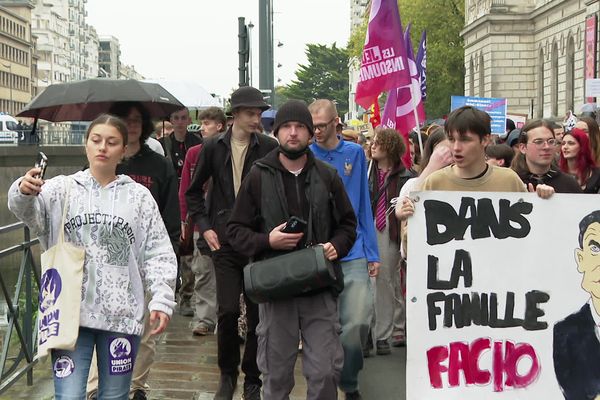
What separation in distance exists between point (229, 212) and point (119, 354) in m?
2.07

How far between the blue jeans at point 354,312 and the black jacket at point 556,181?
1253 millimetres

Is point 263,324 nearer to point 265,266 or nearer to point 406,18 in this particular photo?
point 265,266

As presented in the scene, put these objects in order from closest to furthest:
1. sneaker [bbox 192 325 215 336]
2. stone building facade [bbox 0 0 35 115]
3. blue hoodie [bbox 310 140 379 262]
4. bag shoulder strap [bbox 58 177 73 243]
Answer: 1. bag shoulder strap [bbox 58 177 73 243]
2. blue hoodie [bbox 310 140 379 262]
3. sneaker [bbox 192 325 215 336]
4. stone building facade [bbox 0 0 35 115]

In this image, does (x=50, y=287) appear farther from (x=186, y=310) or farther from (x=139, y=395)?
(x=186, y=310)

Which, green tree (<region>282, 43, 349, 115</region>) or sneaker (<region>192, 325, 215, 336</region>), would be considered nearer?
sneaker (<region>192, 325, 215, 336</region>)

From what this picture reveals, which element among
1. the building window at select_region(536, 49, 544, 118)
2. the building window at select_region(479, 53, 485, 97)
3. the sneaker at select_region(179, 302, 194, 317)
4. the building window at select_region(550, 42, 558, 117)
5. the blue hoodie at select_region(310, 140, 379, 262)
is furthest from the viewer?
the building window at select_region(479, 53, 485, 97)

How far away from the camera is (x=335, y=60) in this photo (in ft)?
446

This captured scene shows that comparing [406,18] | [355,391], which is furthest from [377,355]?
[406,18]

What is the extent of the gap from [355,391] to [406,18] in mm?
61353

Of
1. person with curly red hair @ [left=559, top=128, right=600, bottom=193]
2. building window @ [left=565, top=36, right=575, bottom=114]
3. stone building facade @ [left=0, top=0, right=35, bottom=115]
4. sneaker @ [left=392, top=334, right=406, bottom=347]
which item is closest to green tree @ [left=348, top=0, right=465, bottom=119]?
building window @ [left=565, top=36, right=575, bottom=114]

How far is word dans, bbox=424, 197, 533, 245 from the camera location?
16.9 feet

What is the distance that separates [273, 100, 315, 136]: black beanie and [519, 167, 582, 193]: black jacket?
1.77 meters

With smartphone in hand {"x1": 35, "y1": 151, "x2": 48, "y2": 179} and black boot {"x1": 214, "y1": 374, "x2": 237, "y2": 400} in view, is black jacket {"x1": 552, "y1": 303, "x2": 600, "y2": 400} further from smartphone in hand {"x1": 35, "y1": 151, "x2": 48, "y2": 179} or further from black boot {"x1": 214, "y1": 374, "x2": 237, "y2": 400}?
smartphone in hand {"x1": 35, "y1": 151, "x2": 48, "y2": 179}

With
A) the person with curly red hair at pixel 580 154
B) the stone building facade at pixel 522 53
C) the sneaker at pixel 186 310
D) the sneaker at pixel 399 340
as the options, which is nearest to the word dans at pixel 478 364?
the person with curly red hair at pixel 580 154
